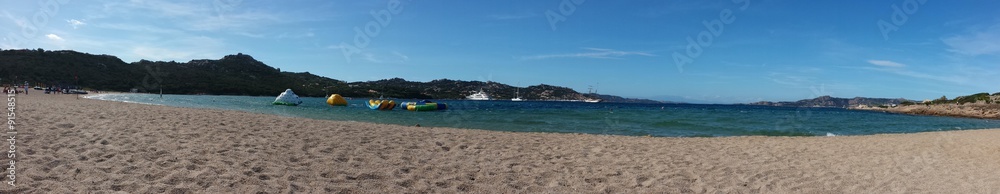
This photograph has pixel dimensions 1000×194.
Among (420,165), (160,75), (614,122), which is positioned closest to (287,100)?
(614,122)

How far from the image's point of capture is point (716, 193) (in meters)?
6.52

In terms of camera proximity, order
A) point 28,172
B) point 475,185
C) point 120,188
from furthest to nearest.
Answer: point 475,185, point 28,172, point 120,188

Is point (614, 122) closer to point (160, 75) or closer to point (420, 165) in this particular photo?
point (420, 165)

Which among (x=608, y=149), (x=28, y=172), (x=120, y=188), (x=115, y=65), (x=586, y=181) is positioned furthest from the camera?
(x=115, y=65)

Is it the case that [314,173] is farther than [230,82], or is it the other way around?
[230,82]

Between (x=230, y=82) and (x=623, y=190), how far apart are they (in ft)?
534

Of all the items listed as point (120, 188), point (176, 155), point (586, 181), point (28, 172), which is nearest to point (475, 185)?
point (586, 181)

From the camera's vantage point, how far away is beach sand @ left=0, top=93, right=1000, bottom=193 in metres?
5.72

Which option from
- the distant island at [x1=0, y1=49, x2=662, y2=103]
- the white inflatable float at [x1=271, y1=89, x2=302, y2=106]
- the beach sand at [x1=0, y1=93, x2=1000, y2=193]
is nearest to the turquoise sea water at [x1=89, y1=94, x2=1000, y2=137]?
the white inflatable float at [x1=271, y1=89, x2=302, y2=106]

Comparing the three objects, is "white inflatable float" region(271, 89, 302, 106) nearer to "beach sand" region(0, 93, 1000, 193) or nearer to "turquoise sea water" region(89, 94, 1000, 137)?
"turquoise sea water" region(89, 94, 1000, 137)

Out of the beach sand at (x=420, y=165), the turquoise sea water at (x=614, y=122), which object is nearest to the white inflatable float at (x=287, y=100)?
the turquoise sea water at (x=614, y=122)

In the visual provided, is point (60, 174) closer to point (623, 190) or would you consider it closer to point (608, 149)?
point (623, 190)

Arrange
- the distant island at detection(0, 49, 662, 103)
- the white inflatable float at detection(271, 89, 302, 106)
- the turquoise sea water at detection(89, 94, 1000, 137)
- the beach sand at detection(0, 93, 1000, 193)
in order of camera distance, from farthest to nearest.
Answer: the distant island at detection(0, 49, 662, 103)
the white inflatable float at detection(271, 89, 302, 106)
the turquoise sea water at detection(89, 94, 1000, 137)
the beach sand at detection(0, 93, 1000, 193)

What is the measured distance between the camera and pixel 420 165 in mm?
7695
